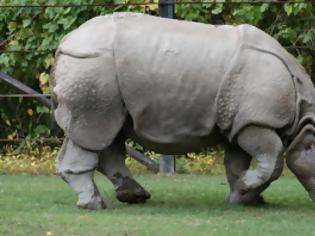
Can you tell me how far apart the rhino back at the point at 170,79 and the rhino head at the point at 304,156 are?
0.73 metres

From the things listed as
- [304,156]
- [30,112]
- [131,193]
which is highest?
[304,156]

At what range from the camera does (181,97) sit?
30.0ft

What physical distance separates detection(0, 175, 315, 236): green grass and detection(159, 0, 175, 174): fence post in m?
1.21

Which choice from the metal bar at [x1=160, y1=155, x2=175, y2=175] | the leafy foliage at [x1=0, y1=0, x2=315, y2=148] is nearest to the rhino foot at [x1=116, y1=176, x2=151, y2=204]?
the metal bar at [x1=160, y1=155, x2=175, y2=175]

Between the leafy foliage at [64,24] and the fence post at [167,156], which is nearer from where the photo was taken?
the fence post at [167,156]

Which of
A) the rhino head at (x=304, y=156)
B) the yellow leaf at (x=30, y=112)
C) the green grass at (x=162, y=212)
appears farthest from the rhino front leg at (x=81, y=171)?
the yellow leaf at (x=30, y=112)

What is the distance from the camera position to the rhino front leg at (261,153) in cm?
907

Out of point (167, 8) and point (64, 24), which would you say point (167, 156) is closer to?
point (167, 8)

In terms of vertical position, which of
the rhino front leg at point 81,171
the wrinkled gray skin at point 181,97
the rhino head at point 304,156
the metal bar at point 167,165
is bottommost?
the metal bar at point 167,165

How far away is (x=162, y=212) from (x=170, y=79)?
111cm

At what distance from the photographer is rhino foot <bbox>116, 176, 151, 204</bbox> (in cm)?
978

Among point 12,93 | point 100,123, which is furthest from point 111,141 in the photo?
point 12,93

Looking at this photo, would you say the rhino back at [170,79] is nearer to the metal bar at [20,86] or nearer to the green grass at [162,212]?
the green grass at [162,212]

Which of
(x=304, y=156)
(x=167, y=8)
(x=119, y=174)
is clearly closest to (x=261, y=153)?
(x=304, y=156)
